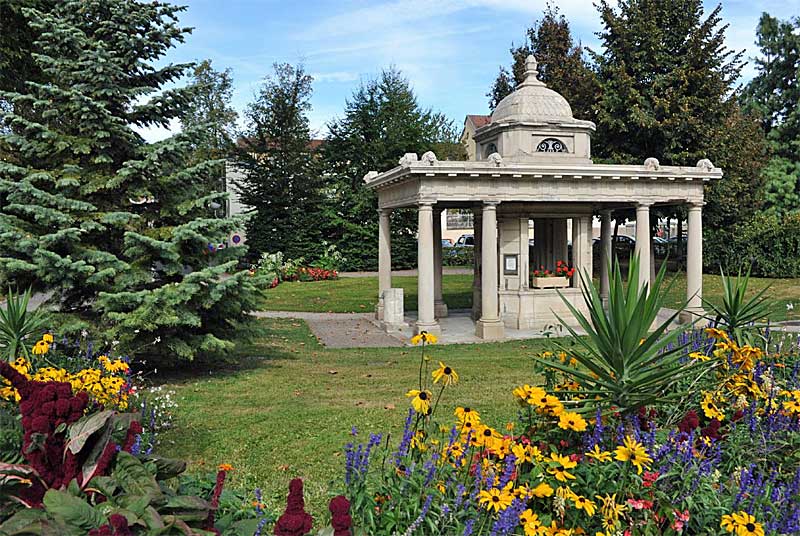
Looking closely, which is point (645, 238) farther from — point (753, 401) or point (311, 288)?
point (311, 288)

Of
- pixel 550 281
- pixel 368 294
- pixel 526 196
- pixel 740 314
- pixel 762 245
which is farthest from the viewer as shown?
pixel 762 245

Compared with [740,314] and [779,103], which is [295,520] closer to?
[740,314]

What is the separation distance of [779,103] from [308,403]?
4088 centimetres

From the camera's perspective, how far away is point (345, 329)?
53.7ft

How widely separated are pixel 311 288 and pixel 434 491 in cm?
2371

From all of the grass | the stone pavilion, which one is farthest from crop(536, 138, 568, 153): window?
the grass

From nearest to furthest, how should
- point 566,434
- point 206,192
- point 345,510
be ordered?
point 345,510, point 566,434, point 206,192

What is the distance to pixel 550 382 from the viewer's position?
15.6 feet

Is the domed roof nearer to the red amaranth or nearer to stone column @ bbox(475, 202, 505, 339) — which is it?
stone column @ bbox(475, 202, 505, 339)

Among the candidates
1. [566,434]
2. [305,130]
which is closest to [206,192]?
[566,434]

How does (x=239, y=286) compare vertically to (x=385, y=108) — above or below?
below

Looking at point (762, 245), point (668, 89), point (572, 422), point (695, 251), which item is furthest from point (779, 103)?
point (572, 422)

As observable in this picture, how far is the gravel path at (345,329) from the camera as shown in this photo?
1402 cm

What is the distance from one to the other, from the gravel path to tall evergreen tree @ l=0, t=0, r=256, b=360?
4.61 m
